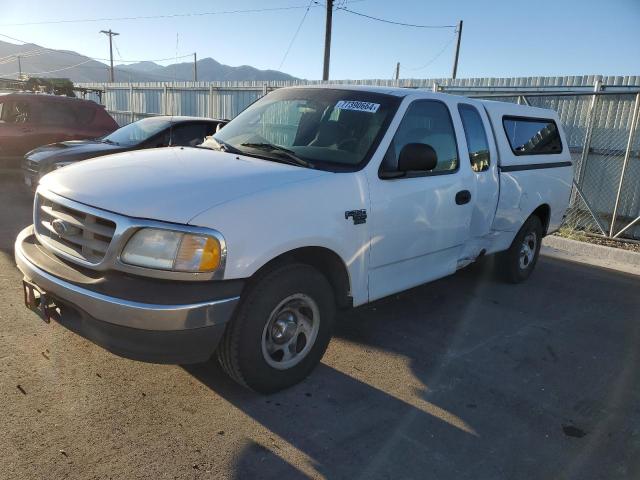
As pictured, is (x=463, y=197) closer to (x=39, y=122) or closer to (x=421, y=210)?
(x=421, y=210)

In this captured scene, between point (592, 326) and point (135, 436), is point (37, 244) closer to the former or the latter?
point (135, 436)

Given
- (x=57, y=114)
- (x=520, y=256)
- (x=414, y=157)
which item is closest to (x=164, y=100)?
(x=57, y=114)

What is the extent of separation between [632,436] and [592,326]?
6.52 feet

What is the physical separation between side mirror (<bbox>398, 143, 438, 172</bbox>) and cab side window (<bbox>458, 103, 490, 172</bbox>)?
1027 mm

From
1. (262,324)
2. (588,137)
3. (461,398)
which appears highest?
(588,137)

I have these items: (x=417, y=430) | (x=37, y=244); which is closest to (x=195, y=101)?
(x=37, y=244)

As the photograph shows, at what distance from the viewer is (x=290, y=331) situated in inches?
130

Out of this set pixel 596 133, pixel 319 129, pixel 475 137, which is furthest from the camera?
pixel 596 133

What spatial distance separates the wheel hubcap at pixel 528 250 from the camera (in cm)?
600

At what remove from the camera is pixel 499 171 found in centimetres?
500

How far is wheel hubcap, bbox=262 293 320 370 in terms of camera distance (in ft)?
10.4

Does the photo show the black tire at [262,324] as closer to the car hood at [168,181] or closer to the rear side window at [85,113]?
the car hood at [168,181]

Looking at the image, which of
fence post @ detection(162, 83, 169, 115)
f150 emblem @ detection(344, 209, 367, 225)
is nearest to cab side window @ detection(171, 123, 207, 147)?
f150 emblem @ detection(344, 209, 367, 225)

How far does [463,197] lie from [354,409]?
2104 millimetres
